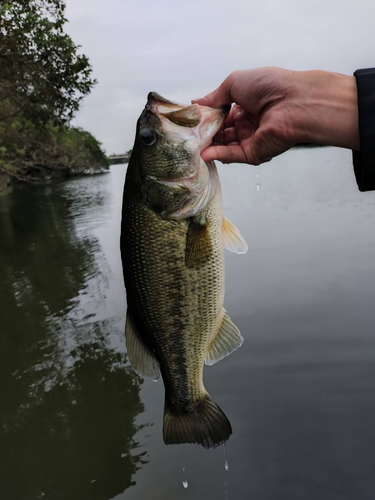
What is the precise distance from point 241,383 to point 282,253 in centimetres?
435

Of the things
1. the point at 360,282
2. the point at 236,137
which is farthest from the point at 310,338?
the point at 236,137

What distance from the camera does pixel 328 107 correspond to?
1972 mm

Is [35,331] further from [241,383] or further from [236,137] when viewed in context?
[236,137]

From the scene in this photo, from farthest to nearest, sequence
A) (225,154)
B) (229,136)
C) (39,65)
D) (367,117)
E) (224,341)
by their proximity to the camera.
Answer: (39,65) < (229,136) < (224,341) < (225,154) < (367,117)

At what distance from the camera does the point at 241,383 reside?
4543 millimetres

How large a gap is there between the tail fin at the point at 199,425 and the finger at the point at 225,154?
1267mm

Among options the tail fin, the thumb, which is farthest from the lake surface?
the thumb

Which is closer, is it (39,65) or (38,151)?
(39,65)

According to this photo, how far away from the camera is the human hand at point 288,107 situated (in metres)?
1.97

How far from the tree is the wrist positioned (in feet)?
37.6

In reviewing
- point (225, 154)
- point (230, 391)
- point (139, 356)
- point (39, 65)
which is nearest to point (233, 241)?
point (225, 154)

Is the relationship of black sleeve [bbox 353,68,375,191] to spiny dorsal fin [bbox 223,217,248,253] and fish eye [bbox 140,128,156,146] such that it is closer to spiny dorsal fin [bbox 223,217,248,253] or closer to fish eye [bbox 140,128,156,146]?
spiny dorsal fin [bbox 223,217,248,253]

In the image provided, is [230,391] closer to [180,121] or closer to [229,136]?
[229,136]

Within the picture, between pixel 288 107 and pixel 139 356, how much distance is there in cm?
148
